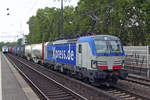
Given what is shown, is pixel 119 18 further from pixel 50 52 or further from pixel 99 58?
pixel 99 58

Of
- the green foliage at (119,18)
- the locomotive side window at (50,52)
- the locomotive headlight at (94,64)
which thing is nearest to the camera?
the locomotive headlight at (94,64)

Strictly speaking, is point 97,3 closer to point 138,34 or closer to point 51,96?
point 138,34

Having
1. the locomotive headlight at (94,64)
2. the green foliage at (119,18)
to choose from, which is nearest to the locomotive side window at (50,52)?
the green foliage at (119,18)

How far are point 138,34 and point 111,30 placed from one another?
3.07 m

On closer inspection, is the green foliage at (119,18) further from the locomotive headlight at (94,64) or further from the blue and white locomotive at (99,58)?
the locomotive headlight at (94,64)

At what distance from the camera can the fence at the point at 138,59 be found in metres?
16.3

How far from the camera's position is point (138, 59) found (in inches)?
691

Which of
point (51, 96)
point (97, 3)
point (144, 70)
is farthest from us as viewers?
point (97, 3)

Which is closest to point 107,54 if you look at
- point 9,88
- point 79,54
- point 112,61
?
point 112,61

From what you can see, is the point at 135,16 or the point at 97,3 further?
the point at 97,3

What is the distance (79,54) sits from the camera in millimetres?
12820

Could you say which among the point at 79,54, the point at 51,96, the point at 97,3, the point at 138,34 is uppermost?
the point at 97,3

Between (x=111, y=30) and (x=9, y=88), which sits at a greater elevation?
(x=111, y=30)

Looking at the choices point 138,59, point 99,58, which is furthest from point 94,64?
point 138,59
